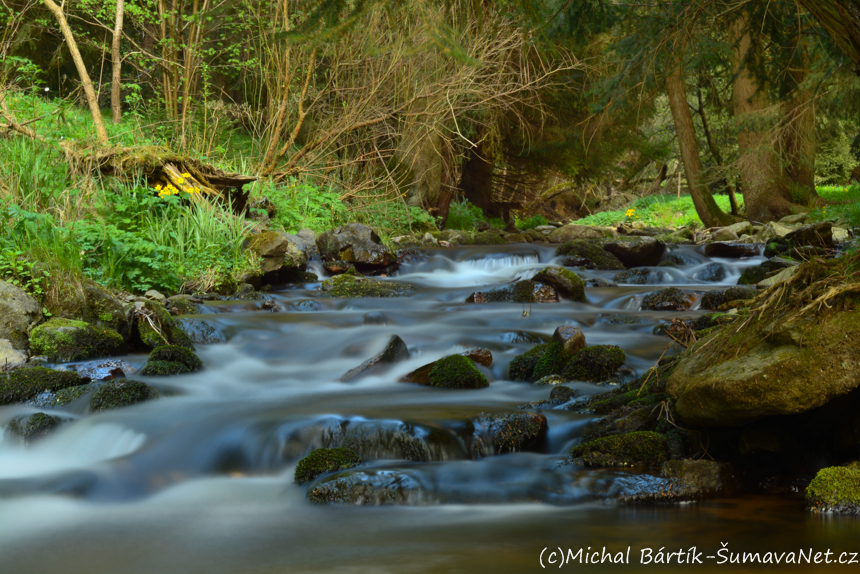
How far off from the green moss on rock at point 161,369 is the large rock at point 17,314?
1.06 meters

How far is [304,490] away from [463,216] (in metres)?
13.9

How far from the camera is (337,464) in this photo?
3.90 meters

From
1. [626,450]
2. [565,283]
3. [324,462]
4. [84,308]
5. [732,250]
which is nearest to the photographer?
[626,450]

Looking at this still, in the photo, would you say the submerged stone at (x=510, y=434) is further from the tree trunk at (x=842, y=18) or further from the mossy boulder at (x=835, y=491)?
the tree trunk at (x=842, y=18)

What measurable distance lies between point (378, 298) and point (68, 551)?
5.96 m

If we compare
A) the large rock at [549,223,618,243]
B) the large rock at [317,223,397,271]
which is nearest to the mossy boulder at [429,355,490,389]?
the large rock at [317,223,397,271]

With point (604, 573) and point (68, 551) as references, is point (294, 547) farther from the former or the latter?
point (604, 573)

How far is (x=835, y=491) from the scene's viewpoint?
3.17 m

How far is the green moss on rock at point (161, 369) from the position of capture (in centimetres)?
554

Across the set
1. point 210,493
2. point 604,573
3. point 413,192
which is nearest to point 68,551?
point 210,493

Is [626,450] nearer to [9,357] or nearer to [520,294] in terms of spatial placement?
[9,357]

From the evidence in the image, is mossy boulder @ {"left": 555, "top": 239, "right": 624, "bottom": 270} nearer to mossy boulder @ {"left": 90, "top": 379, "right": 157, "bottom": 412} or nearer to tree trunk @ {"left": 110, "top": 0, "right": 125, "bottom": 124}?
tree trunk @ {"left": 110, "top": 0, "right": 125, "bottom": 124}

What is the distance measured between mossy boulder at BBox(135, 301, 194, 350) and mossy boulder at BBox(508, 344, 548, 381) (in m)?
2.82

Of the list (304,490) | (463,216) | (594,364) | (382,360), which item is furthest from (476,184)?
(304,490)
